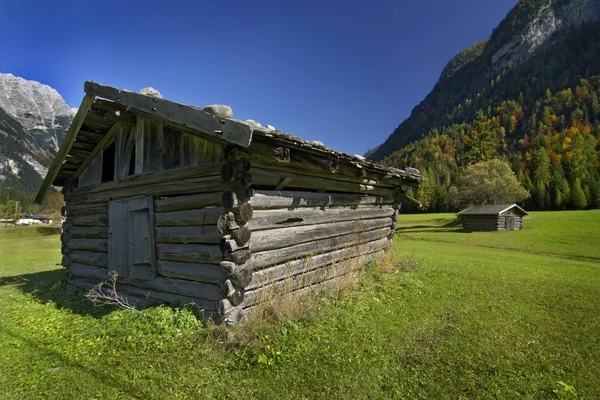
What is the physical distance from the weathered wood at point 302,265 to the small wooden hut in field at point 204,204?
0.03 m

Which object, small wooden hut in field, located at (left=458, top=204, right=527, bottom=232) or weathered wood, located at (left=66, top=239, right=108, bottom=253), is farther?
small wooden hut in field, located at (left=458, top=204, right=527, bottom=232)

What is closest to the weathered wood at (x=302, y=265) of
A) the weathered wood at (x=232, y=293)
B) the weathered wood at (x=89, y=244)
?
the weathered wood at (x=232, y=293)

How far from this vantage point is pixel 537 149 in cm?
9306

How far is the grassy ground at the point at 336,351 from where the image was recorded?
14.2 ft

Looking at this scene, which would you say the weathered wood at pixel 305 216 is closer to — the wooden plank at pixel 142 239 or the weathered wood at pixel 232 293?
the weathered wood at pixel 232 293

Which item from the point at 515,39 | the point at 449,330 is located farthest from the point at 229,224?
the point at 515,39

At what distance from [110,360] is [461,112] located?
19052 centimetres

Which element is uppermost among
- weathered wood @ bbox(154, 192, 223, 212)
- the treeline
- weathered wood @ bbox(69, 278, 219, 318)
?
the treeline

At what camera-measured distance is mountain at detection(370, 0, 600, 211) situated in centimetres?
6975

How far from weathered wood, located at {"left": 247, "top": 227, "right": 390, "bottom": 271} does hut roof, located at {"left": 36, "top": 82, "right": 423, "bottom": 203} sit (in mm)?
1957

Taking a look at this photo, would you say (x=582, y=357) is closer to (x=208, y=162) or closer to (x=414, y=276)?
(x=414, y=276)

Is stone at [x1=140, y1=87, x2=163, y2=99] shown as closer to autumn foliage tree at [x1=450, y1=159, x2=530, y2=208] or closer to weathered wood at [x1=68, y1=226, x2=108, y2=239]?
weathered wood at [x1=68, y1=226, x2=108, y2=239]

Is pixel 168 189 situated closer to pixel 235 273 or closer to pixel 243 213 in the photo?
pixel 243 213

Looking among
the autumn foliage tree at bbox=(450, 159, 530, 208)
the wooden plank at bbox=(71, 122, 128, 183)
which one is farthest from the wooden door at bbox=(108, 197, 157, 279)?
the autumn foliage tree at bbox=(450, 159, 530, 208)
